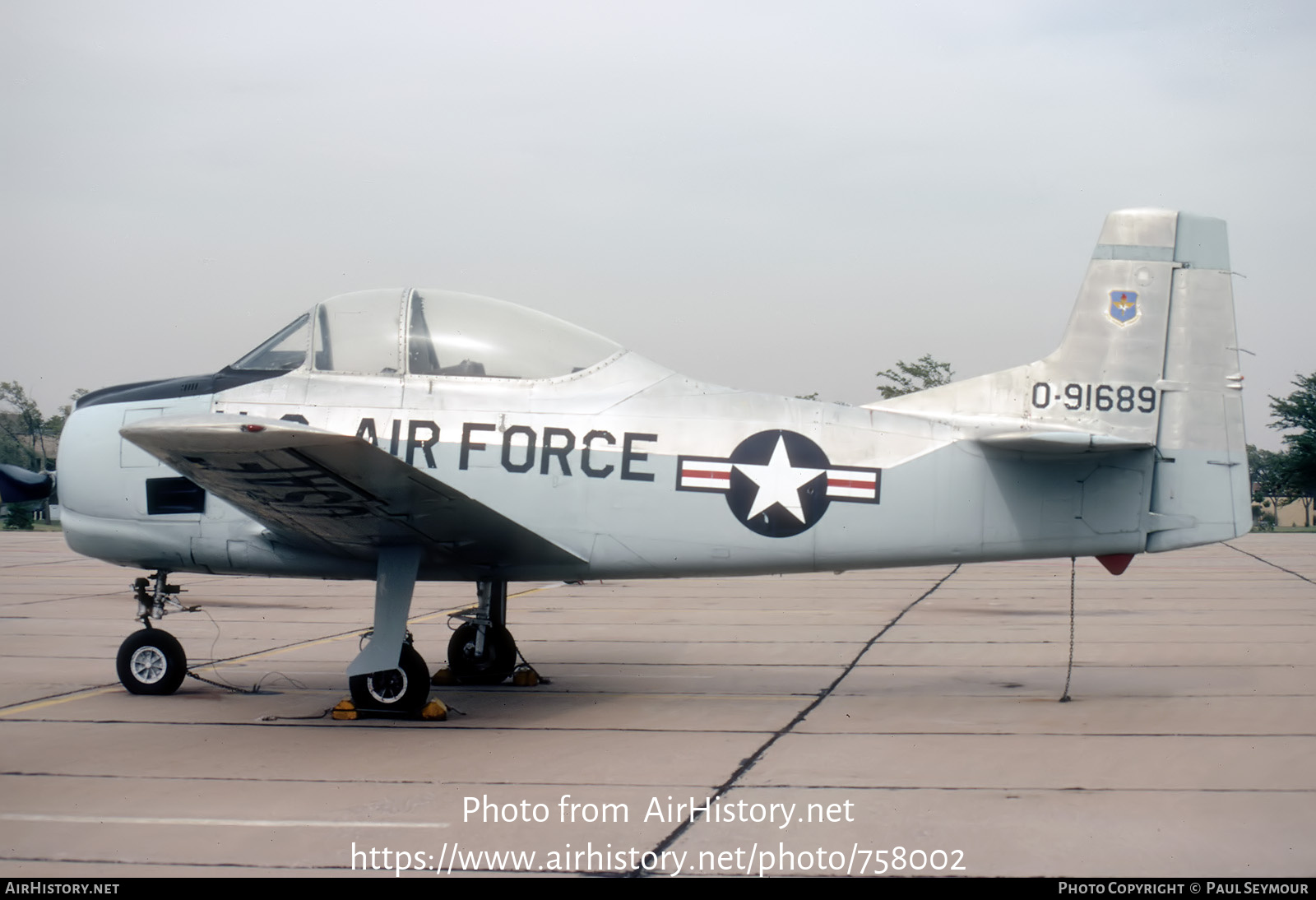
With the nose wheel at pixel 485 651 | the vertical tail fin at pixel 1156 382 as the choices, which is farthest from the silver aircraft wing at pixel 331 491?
the vertical tail fin at pixel 1156 382

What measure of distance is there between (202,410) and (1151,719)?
655 cm

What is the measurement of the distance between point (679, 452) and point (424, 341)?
1850 millimetres

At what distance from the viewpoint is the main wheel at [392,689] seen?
7.16 m

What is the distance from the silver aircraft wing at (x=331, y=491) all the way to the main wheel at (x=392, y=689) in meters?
0.81

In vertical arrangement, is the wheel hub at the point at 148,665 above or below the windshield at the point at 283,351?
below

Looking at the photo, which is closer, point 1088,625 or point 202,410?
point 202,410

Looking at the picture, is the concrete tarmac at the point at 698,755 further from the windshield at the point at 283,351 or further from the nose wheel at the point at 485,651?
the windshield at the point at 283,351

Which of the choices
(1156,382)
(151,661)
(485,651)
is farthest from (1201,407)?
(151,661)

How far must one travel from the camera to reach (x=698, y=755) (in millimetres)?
6156

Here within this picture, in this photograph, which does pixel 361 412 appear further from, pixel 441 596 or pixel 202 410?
pixel 441 596

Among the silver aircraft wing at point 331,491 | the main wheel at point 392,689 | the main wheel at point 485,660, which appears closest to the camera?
the silver aircraft wing at point 331,491
